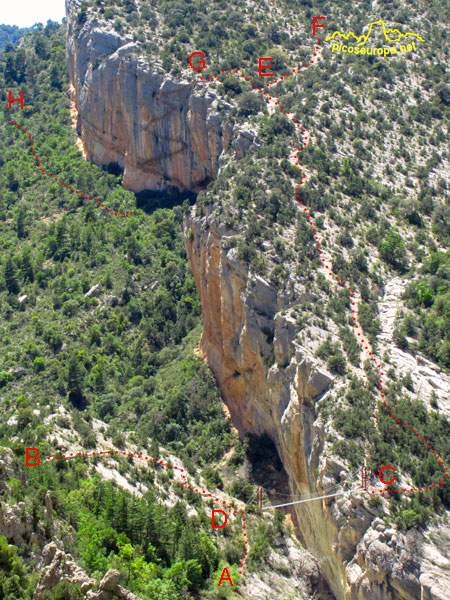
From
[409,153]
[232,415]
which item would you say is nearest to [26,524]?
[232,415]

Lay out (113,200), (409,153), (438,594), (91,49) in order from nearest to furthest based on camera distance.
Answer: (438,594), (409,153), (113,200), (91,49)

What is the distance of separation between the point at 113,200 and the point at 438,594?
4844 centimetres

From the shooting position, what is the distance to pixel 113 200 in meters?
63.7

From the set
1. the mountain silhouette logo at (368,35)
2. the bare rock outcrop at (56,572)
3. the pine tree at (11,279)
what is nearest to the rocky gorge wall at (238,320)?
the bare rock outcrop at (56,572)

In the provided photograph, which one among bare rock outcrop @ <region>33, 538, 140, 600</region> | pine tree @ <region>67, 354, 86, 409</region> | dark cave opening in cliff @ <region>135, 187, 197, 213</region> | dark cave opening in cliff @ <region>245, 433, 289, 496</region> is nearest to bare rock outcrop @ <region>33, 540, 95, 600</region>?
bare rock outcrop @ <region>33, 538, 140, 600</region>

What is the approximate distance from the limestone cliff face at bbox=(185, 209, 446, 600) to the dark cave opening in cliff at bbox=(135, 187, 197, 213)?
1188 centimetres

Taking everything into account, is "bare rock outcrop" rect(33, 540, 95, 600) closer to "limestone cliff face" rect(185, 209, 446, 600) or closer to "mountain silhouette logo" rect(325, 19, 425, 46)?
"limestone cliff face" rect(185, 209, 446, 600)

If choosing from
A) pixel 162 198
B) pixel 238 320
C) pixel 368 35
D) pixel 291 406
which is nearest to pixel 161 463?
pixel 291 406

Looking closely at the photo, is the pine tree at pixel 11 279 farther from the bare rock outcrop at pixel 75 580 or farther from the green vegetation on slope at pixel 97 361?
the bare rock outcrop at pixel 75 580

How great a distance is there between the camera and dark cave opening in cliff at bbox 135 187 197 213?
61400 millimetres

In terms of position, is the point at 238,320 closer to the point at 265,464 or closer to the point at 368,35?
the point at 265,464

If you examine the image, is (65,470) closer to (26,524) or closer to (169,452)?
(26,524)

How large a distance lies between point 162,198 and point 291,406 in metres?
33.3

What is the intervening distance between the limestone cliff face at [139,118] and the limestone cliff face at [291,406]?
1077 centimetres
